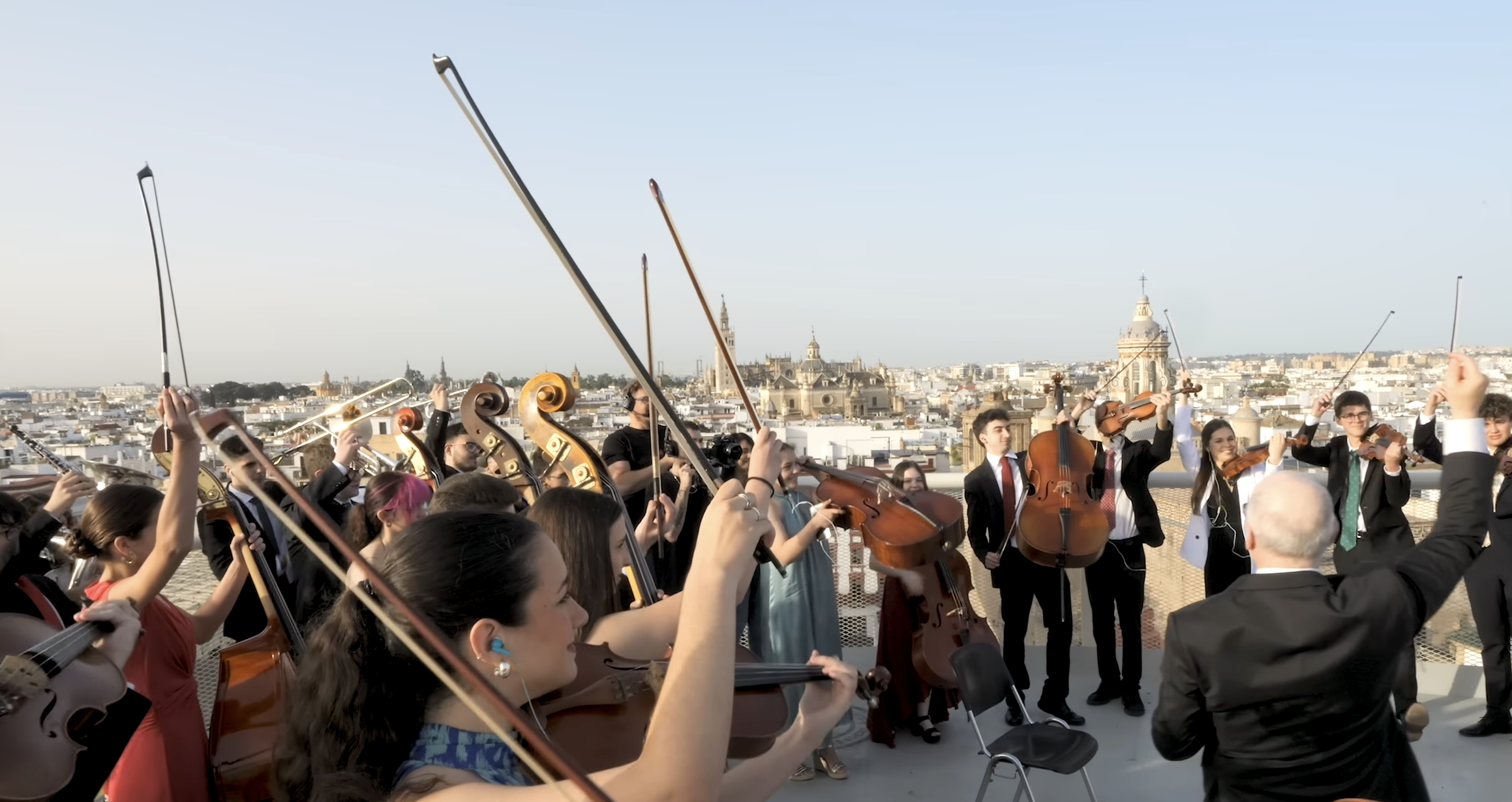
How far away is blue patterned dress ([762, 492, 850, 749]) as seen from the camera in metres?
4.12

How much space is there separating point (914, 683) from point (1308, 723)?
7.66 feet

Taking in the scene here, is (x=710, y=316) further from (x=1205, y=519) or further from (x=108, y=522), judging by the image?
(x=1205, y=519)

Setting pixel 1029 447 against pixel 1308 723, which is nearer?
pixel 1308 723

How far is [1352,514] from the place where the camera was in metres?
4.24

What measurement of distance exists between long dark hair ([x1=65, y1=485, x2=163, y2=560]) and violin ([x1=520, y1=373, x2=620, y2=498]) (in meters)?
1.55

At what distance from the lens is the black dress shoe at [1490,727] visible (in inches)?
161

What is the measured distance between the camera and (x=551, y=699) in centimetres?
187

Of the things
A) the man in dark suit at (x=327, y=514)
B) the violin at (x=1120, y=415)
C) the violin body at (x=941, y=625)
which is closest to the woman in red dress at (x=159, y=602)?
the man in dark suit at (x=327, y=514)

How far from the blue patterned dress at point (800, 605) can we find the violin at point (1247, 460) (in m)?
2.06

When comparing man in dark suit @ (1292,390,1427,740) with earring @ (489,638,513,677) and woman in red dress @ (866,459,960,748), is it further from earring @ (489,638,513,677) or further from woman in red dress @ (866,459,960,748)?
earring @ (489,638,513,677)

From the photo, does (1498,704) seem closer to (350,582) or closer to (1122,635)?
(1122,635)

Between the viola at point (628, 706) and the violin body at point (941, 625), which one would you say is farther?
the violin body at point (941, 625)

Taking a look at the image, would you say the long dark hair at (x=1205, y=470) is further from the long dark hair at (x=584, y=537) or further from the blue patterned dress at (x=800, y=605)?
the long dark hair at (x=584, y=537)

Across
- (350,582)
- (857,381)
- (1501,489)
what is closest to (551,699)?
(350,582)
